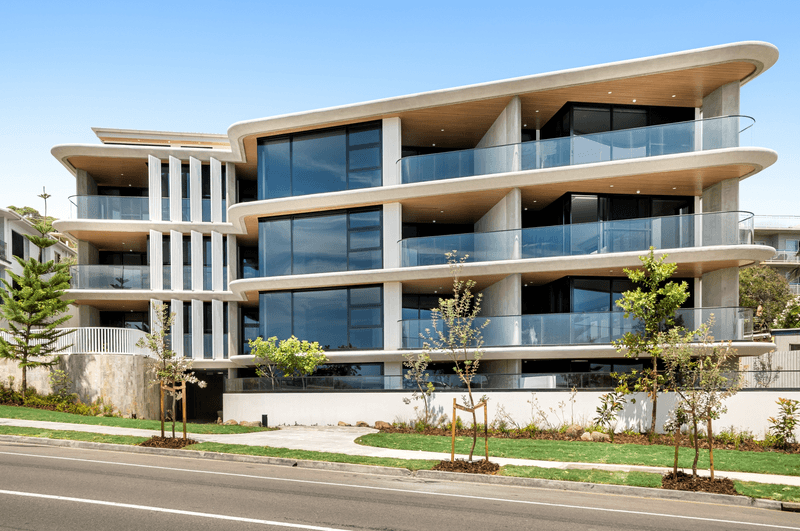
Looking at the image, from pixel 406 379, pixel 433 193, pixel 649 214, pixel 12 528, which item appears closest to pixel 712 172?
pixel 649 214

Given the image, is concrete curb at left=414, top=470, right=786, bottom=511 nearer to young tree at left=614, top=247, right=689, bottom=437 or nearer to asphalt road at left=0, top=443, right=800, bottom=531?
asphalt road at left=0, top=443, right=800, bottom=531

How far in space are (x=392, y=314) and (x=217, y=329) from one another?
415 inches

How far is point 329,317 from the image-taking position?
2739cm

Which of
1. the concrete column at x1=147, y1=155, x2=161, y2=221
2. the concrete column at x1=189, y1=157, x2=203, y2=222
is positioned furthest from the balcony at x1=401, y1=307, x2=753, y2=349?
the concrete column at x1=147, y1=155, x2=161, y2=221

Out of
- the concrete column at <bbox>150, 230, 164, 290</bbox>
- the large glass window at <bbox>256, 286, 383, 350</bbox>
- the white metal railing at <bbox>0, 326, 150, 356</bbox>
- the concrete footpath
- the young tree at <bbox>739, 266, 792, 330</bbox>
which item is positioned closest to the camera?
the concrete footpath

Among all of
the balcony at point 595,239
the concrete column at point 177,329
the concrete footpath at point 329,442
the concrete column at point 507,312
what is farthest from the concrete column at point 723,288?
the concrete column at point 177,329

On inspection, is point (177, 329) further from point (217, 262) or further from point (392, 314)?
point (392, 314)

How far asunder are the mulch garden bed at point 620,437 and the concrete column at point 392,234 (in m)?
6.99

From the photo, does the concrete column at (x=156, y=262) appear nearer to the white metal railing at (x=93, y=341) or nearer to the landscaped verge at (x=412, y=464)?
the white metal railing at (x=93, y=341)

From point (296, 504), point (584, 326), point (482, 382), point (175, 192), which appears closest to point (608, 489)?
point (296, 504)

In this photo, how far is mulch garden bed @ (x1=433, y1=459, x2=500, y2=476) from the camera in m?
13.5

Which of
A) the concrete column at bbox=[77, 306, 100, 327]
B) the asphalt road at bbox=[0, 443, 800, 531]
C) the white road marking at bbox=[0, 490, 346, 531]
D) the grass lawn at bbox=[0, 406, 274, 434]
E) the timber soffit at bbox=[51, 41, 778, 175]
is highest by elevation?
the timber soffit at bbox=[51, 41, 778, 175]

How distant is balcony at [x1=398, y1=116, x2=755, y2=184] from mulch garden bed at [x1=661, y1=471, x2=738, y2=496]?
14965mm

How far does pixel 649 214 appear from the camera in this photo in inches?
1075
